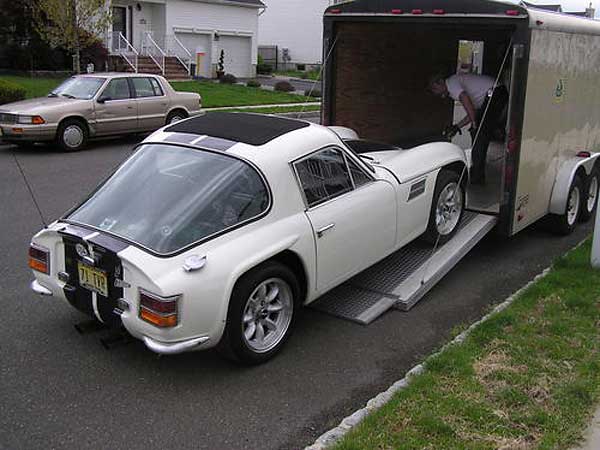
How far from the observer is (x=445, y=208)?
6746 mm

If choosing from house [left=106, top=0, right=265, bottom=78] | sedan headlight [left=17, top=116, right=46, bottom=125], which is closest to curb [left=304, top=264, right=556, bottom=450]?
sedan headlight [left=17, top=116, right=46, bottom=125]

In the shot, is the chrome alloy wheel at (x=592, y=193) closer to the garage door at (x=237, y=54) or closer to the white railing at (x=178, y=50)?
the white railing at (x=178, y=50)

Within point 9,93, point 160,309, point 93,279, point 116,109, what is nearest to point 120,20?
point 9,93

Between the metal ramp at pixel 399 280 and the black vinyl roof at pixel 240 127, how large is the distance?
5.01 feet

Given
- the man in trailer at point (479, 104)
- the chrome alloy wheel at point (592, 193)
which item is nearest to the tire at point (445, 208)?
the man in trailer at point (479, 104)

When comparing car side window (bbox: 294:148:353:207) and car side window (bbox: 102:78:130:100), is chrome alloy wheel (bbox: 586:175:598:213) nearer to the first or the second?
car side window (bbox: 294:148:353:207)

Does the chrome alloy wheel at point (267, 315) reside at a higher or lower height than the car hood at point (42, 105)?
lower

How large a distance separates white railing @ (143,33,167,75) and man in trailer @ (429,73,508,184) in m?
23.0

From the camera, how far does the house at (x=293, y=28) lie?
45.7m

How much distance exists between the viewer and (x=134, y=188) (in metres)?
4.82

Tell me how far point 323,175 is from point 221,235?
121 cm

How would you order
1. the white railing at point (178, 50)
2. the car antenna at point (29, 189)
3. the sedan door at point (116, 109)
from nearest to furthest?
the car antenna at point (29, 189)
the sedan door at point (116, 109)
the white railing at point (178, 50)

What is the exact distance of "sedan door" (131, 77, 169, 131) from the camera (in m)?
14.3

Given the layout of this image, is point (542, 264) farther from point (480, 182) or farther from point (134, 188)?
point (134, 188)
